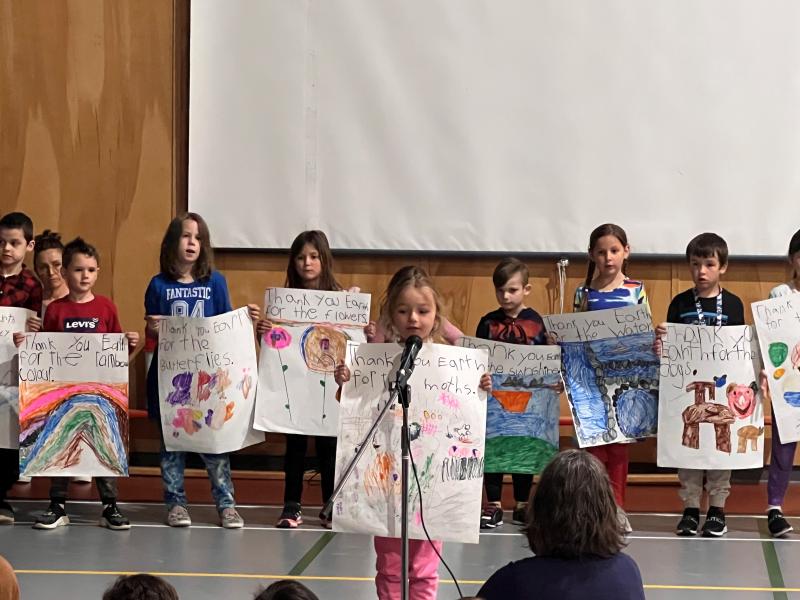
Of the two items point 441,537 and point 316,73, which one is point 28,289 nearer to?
point 316,73

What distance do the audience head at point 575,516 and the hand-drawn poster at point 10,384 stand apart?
395cm

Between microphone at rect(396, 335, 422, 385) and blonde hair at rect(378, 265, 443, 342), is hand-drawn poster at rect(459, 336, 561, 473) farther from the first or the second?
microphone at rect(396, 335, 422, 385)

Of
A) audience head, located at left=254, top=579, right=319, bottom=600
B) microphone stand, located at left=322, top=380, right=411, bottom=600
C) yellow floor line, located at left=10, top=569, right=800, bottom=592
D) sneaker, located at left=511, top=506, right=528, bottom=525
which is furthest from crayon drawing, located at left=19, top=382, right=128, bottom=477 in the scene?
audience head, located at left=254, top=579, right=319, bottom=600

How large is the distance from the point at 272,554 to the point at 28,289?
6.59 feet

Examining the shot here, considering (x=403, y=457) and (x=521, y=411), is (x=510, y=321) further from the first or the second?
(x=403, y=457)

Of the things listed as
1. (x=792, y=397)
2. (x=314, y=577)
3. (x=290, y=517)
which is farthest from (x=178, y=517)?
(x=792, y=397)

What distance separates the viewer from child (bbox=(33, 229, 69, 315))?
251 inches

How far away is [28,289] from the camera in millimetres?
6000

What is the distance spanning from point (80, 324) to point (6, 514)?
3.45 feet

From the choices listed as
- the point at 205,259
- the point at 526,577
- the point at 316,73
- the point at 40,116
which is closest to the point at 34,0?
the point at 40,116

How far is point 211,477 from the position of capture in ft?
19.2

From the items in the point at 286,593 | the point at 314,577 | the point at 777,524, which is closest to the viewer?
the point at 286,593

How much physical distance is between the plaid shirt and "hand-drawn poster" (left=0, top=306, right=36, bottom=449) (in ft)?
0.60

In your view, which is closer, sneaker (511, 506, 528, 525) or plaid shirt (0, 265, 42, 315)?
sneaker (511, 506, 528, 525)
